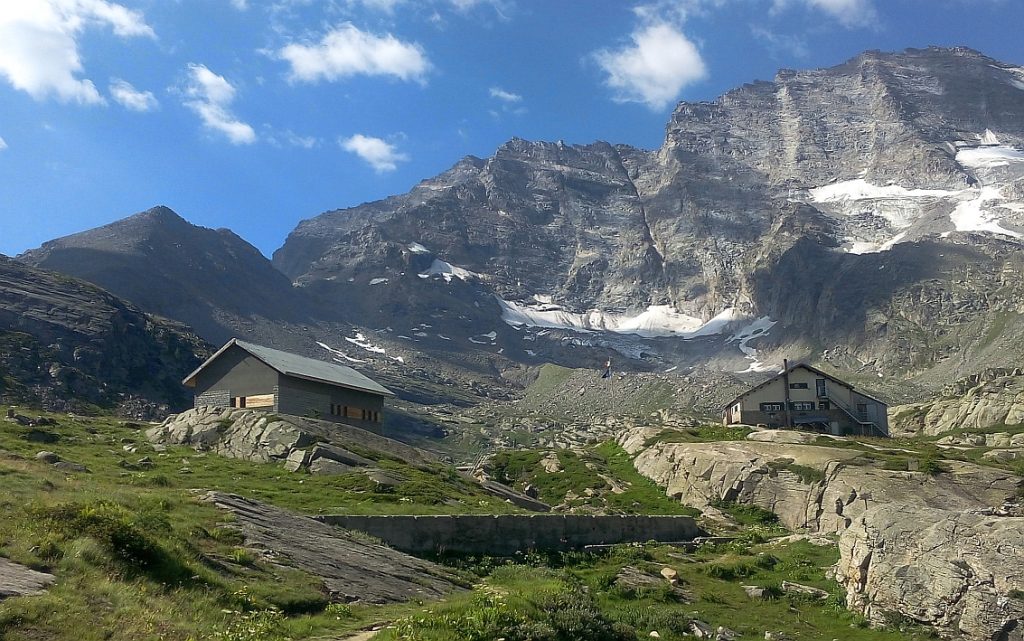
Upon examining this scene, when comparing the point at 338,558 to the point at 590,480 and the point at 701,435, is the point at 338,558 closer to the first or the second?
the point at 590,480

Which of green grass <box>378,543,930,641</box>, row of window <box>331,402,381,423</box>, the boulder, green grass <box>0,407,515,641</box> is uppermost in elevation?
row of window <box>331,402,381,423</box>

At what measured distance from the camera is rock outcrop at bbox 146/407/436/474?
39.8 meters

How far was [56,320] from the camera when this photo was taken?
18575cm

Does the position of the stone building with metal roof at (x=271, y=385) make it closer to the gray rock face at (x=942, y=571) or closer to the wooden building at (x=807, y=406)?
the gray rock face at (x=942, y=571)

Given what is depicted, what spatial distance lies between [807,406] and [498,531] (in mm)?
66322

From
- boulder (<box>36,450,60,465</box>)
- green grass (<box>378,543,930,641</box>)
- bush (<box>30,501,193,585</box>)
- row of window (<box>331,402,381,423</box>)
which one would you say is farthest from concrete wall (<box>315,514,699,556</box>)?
row of window (<box>331,402,381,423</box>)

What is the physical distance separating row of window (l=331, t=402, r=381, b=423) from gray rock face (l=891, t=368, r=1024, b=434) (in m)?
57.9

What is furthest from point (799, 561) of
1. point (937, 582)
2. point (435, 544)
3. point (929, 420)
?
point (929, 420)

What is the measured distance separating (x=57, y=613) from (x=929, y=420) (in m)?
114

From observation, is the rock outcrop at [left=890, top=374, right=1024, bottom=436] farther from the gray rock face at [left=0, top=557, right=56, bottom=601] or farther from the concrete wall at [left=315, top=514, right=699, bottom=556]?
the gray rock face at [left=0, top=557, right=56, bottom=601]

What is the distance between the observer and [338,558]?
2125 centimetres

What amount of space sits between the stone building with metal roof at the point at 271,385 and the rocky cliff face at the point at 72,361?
86.1 metres

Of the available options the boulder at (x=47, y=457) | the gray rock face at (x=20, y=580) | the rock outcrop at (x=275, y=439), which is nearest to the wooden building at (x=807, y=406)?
the rock outcrop at (x=275, y=439)

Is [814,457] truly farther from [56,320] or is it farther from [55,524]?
[56,320]
